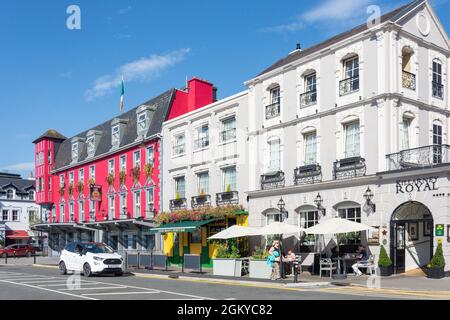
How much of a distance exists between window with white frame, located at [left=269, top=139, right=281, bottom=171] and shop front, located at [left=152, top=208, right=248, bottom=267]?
3.10m

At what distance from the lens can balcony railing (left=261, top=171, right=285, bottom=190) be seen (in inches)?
1048

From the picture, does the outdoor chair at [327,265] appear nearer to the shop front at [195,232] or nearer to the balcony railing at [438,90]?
the shop front at [195,232]

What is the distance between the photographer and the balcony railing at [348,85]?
23203 millimetres

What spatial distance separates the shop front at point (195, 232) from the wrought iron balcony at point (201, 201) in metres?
1.05

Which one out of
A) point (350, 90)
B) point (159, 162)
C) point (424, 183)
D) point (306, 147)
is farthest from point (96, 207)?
point (424, 183)

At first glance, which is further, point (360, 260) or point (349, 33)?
point (349, 33)

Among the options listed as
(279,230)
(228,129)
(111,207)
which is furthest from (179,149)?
(279,230)

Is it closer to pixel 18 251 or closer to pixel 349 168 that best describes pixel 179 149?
pixel 349 168

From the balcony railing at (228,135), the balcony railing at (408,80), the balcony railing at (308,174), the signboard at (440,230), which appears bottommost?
the signboard at (440,230)

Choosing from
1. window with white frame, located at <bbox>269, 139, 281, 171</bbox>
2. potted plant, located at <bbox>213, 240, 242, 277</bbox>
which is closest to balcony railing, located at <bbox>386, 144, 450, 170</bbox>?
window with white frame, located at <bbox>269, 139, 281, 171</bbox>

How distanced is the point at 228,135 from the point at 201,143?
8.61ft

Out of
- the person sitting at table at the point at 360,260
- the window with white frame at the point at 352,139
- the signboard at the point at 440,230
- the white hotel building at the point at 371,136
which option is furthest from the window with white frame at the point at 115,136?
the signboard at the point at 440,230

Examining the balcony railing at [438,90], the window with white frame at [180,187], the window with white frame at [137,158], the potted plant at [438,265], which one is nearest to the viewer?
the potted plant at [438,265]

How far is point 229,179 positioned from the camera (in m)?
30.7
